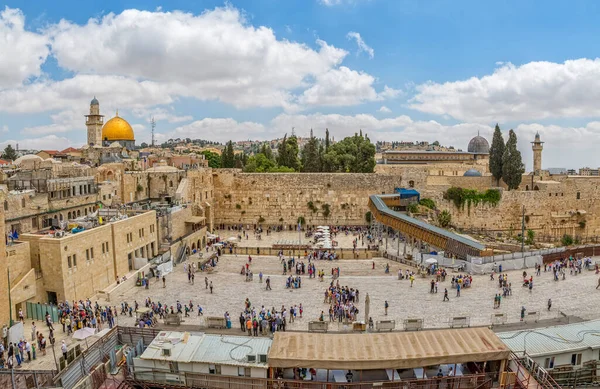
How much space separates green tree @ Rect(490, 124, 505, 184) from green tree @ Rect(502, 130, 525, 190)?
0.78 m

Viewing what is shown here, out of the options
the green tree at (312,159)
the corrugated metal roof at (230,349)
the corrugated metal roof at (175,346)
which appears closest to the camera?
the corrugated metal roof at (230,349)

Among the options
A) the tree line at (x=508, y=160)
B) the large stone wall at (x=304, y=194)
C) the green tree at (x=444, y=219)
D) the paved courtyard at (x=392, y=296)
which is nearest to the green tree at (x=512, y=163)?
the tree line at (x=508, y=160)

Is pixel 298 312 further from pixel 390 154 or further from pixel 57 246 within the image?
pixel 390 154

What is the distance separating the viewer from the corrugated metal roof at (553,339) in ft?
43.7

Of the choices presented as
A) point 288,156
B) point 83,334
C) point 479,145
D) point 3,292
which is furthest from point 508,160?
point 3,292

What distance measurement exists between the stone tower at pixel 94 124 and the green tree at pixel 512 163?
4430cm

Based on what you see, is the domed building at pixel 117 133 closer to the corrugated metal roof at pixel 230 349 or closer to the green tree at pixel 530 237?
the green tree at pixel 530 237

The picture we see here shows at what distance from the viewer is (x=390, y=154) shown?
232 ft

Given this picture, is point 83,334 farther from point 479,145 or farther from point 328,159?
point 479,145

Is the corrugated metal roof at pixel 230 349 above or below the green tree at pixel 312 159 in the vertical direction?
below

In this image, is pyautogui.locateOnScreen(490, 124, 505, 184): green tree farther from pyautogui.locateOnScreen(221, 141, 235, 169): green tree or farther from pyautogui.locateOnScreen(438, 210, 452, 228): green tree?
pyautogui.locateOnScreen(221, 141, 235, 169): green tree

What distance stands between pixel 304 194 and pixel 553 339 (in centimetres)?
3014

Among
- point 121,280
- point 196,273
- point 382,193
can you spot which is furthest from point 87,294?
Result: point 382,193

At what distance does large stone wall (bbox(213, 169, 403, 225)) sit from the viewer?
42.6 m
